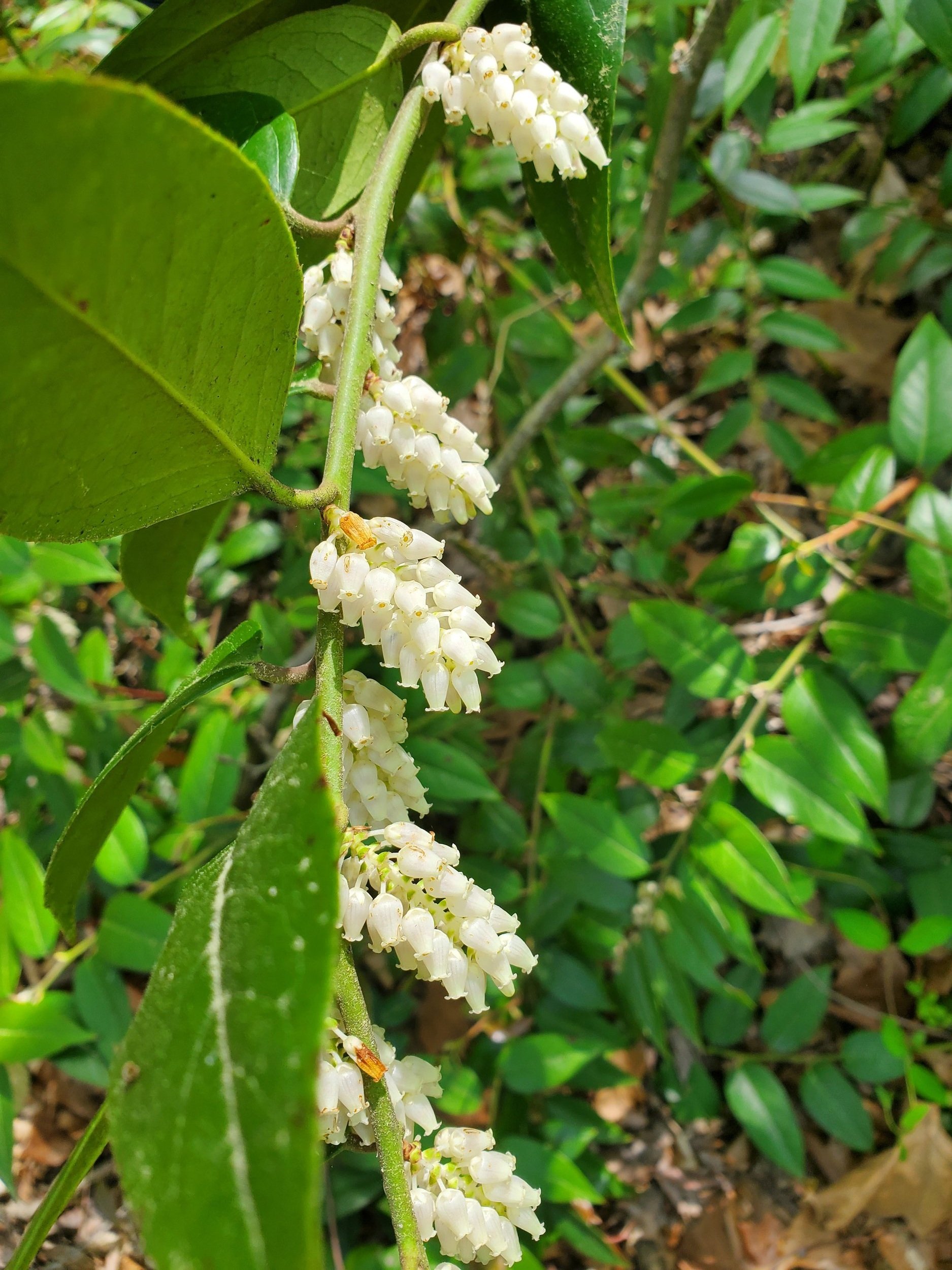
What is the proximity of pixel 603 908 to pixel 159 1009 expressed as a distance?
1.07m

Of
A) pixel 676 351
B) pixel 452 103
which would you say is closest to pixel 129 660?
pixel 676 351

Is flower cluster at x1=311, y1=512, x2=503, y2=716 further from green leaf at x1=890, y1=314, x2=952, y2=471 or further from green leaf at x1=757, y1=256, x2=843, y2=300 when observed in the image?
green leaf at x1=757, y1=256, x2=843, y2=300

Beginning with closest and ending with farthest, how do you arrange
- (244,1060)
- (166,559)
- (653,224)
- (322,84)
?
(244,1060) → (322,84) → (166,559) → (653,224)

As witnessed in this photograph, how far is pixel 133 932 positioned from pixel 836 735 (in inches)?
41.1

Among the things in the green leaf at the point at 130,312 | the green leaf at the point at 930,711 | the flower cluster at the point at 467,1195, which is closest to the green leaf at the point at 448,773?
the green leaf at the point at 930,711

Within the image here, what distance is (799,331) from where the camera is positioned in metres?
1.63

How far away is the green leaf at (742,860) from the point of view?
111cm

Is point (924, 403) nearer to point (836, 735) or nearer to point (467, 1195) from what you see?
point (836, 735)

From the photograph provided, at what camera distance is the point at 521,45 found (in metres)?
0.60

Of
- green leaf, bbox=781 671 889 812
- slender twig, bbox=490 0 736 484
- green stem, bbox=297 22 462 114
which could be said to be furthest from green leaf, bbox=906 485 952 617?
green stem, bbox=297 22 462 114

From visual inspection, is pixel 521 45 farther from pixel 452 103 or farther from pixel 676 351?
pixel 676 351

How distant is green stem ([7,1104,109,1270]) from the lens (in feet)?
1.52

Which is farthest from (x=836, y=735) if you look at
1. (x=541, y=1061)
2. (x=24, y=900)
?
(x=24, y=900)

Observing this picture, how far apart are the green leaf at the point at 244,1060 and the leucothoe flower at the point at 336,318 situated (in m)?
0.33
